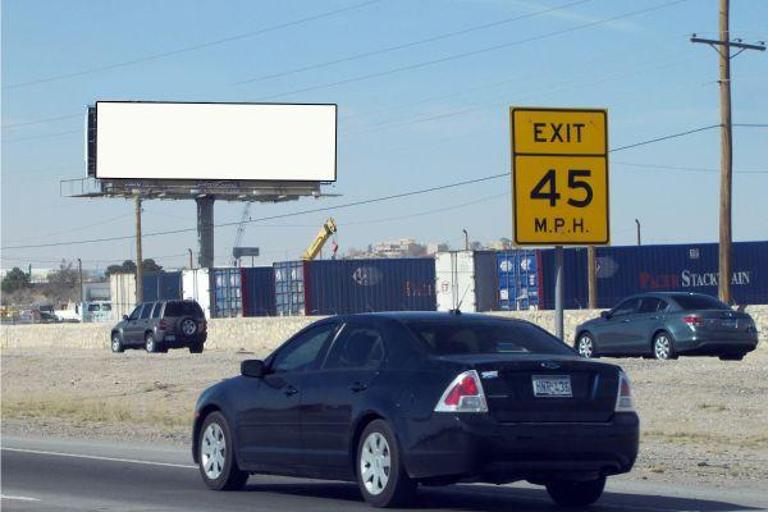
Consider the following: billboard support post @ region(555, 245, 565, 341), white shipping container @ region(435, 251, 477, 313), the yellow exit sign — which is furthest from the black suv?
the yellow exit sign

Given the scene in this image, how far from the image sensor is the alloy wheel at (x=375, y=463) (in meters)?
11.2

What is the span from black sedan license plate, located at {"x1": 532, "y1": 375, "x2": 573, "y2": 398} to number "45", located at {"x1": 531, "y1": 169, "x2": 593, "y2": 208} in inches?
153

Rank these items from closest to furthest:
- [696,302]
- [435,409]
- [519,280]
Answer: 1. [435,409]
2. [696,302]
3. [519,280]

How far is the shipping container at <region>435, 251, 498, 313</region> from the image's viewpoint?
63.8 m

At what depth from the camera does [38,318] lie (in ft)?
358

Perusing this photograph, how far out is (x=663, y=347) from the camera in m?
30.1

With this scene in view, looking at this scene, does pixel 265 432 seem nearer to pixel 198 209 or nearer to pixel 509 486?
pixel 509 486

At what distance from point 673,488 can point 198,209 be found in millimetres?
81976

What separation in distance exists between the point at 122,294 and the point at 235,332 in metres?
30.3

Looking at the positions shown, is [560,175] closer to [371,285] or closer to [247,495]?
[247,495]

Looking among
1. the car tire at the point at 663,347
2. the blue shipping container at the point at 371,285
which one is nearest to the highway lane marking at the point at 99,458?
the car tire at the point at 663,347

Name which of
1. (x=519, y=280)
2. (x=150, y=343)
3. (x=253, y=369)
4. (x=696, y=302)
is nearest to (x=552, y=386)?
(x=253, y=369)

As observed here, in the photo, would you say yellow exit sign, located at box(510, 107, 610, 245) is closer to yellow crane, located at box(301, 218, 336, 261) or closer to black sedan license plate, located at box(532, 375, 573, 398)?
black sedan license plate, located at box(532, 375, 573, 398)

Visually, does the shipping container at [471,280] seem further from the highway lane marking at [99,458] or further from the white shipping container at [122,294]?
the highway lane marking at [99,458]
